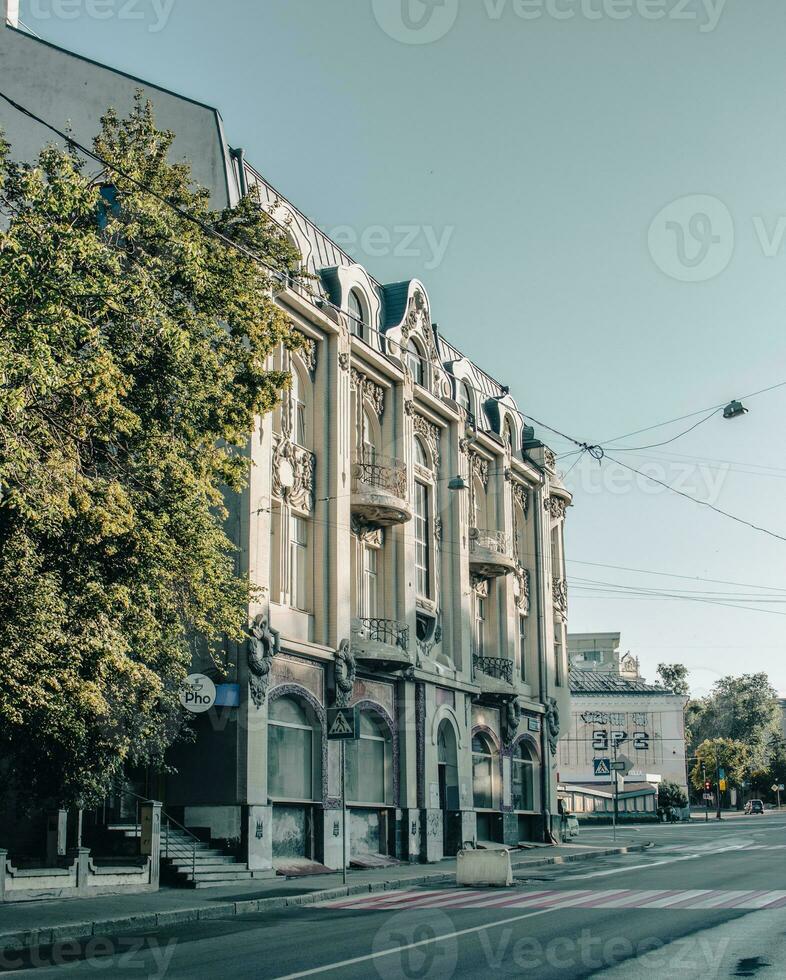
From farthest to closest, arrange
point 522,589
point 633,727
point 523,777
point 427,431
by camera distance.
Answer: point 633,727
point 522,589
point 523,777
point 427,431

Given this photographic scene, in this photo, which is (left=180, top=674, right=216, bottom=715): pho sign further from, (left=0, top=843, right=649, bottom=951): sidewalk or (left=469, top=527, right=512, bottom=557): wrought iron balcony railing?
(left=469, top=527, right=512, bottom=557): wrought iron balcony railing

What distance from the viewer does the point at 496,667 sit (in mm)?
38406

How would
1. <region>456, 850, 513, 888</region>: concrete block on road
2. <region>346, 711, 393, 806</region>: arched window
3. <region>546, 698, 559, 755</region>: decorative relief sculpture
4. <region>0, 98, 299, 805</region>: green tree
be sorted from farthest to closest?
<region>546, 698, 559, 755</region>: decorative relief sculpture, <region>346, 711, 393, 806</region>: arched window, <region>456, 850, 513, 888</region>: concrete block on road, <region>0, 98, 299, 805</region>: green tree

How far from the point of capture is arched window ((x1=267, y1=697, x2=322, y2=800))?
25766 millimetres

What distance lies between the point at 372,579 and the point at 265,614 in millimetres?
7024

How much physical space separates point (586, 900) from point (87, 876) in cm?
782

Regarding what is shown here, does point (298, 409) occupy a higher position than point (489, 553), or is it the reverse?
point (298, 409)

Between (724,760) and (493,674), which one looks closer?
(493,674)

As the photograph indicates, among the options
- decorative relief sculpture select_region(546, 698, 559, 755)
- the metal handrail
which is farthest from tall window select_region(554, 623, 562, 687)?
the metal handrail

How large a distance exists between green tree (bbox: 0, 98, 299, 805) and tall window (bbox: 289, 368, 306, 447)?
29.0 ft

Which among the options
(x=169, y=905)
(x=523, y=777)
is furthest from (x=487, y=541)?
(x=169, y=905)

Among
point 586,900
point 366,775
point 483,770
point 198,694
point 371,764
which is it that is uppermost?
point 198,694

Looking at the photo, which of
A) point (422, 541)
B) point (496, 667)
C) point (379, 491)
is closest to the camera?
point (379, 491)

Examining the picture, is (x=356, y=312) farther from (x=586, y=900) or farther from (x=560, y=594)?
(x=560, y=594)
